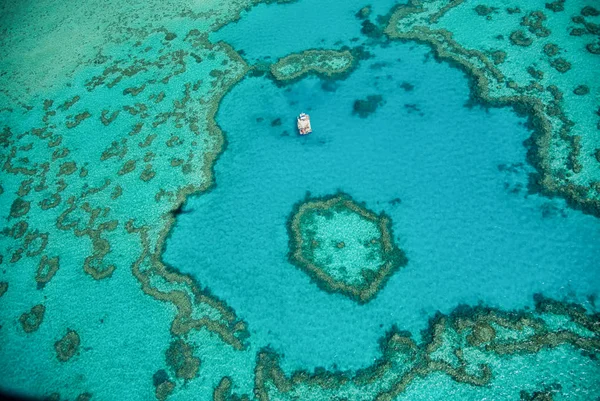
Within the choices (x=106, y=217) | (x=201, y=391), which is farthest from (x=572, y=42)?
(x=106, y=217)

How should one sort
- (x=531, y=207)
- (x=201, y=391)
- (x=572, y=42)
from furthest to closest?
1. (x=572, y=42)
2. (x=531, y=207)
3. (x=201, y=391)

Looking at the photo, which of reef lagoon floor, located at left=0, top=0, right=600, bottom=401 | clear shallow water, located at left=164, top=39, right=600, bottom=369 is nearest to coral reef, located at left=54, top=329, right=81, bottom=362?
reef lagoon floor, located at left=0, top=0, right=600, bottom=401

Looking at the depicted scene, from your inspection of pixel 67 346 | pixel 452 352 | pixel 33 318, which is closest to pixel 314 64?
pixel 452 352

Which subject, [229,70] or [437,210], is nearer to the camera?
[437,210]

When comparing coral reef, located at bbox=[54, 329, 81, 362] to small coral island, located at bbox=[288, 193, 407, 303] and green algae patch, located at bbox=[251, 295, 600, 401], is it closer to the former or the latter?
green algae patch, located at bbox=[251, 295, 600, 401]

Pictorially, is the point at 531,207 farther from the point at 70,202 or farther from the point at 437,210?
the point at 70,202

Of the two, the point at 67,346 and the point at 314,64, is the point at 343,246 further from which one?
the point at 314,64

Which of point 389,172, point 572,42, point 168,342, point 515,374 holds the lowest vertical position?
point 515,374
